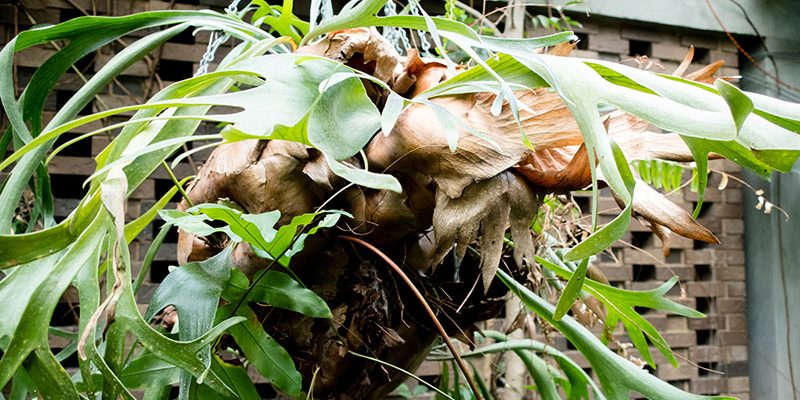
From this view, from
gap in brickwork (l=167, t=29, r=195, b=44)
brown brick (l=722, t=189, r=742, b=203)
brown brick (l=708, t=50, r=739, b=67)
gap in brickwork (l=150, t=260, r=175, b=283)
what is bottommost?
brown brick (l=722, t=189, r=742, b=203)

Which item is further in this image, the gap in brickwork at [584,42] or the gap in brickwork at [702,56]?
the gap in brickwork at [702,56]

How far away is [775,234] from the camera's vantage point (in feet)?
5.86

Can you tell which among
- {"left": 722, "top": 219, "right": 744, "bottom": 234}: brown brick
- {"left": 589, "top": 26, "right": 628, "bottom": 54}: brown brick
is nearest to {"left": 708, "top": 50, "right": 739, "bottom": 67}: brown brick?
{"left": 589, "top": 26, "right": 628, "bottom": 54}: brown brick

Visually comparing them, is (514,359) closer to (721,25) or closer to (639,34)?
(639,34)

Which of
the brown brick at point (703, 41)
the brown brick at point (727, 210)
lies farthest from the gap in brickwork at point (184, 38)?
the brown brick at point (727, 210)

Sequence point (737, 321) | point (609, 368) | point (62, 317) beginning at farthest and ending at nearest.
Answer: point (737, 321), point (62, 317), point (609, 368)

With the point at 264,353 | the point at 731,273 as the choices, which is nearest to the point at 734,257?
the point at 731,273

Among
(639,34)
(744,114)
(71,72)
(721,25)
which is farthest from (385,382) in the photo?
(721,25)

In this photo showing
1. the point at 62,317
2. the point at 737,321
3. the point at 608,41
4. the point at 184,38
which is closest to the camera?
the point at 62,317

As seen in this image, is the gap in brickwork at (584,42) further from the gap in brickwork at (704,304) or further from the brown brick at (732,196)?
the gap in brickwork at (704,304)

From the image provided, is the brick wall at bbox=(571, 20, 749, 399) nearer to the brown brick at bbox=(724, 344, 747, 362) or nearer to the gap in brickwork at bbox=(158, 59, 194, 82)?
the brown brick at bbox=(724, 344, 747, 362)

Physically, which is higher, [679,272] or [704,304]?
[679,272]

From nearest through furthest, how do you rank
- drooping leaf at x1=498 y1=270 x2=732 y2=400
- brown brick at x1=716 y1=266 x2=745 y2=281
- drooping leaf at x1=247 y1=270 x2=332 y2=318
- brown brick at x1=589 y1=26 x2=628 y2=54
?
drooping leaf at x1=247 y1=270 x2=332 y2=318 → drooping leaf at x1=498 y1=270 x2=732 y2=400 → brown brick at x1=589 y1=26 x2=628 y2=54 → brown brick at x1=716 y1=266 x2=745 y2=281

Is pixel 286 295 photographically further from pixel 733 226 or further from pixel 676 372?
pixel 733 226
